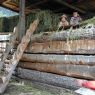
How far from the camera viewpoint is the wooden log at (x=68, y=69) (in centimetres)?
637

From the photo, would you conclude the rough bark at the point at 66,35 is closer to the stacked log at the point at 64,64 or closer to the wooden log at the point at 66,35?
the wooden log at the point at 66,35

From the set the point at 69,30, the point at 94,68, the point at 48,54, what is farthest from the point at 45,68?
the point at 94,68

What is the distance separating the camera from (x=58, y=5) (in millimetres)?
10406

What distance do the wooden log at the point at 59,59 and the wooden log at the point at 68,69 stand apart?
101 millimetres

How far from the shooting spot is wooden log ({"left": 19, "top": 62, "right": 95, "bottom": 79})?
251 inches

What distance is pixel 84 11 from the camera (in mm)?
10555

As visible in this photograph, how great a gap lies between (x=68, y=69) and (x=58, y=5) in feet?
13.1

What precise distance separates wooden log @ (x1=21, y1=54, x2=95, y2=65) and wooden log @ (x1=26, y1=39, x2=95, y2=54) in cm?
12

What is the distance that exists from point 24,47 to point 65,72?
1907 millimetres

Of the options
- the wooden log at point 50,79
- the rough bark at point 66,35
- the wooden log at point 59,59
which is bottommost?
the wooden log at point 50,79

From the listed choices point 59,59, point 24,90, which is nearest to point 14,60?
point 24,90

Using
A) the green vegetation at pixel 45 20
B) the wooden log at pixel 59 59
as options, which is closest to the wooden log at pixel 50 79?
the wooden log at pixel 59 59

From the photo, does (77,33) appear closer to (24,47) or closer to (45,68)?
(45,68)

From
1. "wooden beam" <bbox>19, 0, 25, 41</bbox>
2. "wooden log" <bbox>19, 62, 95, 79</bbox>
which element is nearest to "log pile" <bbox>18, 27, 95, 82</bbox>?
"wooden log" <bbox>19, 62, 95, 79</bbox>
